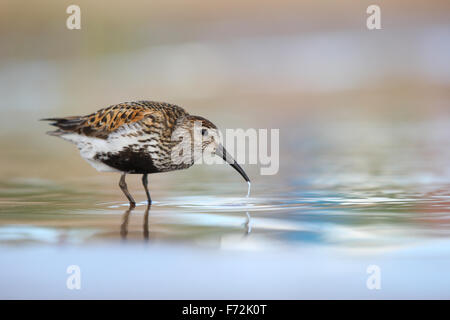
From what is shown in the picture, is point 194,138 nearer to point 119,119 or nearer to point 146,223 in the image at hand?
point 119,119

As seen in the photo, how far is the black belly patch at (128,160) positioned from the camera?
27.7ft

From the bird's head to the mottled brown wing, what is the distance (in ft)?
0.46

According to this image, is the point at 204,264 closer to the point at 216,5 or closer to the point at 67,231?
the point at 67,231

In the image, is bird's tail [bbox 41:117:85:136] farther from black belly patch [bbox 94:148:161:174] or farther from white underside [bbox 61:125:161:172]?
black belly patch [bbox 94:148:161:174]

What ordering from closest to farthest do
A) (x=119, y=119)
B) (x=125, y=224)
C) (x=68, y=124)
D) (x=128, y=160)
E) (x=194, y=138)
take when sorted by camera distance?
(x=125, y=224), (x=128, y=160), (x=119, y=119), (x=194, y=138), (x=68, y=124)

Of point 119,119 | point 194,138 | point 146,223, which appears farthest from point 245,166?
point 146,223

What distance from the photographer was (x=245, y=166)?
39.3 feet

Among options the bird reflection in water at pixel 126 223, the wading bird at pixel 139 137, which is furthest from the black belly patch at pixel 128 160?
the bird reflection in water at pixel 126 223

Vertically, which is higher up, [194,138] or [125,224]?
[194,138]

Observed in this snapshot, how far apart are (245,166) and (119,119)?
363 cm

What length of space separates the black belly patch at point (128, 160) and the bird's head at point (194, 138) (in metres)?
0.34

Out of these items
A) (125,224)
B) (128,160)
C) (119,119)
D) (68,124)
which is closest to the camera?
(125,224)

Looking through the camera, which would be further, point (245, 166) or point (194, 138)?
point (245, 166)

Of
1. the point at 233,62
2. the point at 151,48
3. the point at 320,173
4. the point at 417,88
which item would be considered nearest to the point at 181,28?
the point at 151,48
